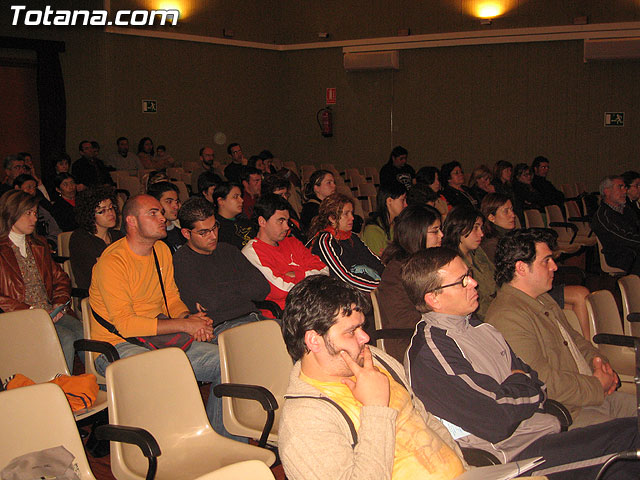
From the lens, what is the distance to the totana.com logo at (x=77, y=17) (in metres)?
10.3

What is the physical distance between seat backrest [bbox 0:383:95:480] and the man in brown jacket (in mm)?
1696

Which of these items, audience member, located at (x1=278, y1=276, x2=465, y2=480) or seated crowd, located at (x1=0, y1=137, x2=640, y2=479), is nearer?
audience member, located at (x1=278, y1=276, x2=465, y2=480)

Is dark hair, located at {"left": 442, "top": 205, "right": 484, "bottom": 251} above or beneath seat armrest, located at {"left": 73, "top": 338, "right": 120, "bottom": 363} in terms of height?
above

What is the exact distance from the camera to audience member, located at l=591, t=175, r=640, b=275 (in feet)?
18.8

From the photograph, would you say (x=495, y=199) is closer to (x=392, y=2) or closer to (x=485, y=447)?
(x=485, y=447)

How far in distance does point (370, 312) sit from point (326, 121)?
10.2 meters

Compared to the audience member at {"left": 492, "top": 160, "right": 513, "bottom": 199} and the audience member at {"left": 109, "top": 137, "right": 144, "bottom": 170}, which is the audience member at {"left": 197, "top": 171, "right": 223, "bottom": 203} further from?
the audience member at {"left": 109, "top": 137, "right": 144, "bottom": 170}

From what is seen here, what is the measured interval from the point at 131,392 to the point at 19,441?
0.42 meters

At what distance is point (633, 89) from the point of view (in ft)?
34.3

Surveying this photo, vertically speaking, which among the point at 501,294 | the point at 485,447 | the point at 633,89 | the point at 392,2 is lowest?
the point at 485,447

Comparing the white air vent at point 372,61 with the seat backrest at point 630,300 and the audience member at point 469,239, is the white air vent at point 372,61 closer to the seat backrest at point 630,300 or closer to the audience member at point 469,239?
the audience member at point 469,239

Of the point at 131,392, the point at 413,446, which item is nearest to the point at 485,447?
the point at 413,446

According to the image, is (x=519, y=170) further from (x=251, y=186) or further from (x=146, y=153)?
(x=146, y=153)

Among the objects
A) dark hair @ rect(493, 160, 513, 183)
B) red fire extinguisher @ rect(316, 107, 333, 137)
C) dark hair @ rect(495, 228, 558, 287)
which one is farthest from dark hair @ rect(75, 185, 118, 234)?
red fire extinguisher @ rect(316, 107, 333, 137)
